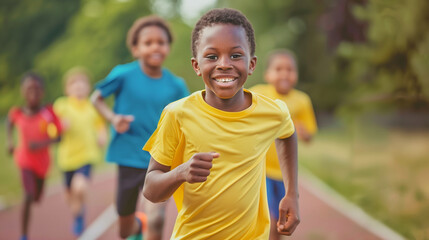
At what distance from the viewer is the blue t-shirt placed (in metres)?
4.74

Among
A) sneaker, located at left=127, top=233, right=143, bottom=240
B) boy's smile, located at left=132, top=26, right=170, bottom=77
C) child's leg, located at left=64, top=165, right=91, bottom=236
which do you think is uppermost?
boy's smile, located at left=132, top=26, right=170, bottom=77

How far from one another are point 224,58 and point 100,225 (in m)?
6.16

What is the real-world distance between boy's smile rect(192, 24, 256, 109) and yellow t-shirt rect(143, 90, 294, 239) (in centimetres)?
14

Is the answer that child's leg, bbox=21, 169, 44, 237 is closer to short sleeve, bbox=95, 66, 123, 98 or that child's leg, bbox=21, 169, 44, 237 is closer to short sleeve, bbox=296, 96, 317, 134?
short sleeve, bbox=95, 66, 123, 98

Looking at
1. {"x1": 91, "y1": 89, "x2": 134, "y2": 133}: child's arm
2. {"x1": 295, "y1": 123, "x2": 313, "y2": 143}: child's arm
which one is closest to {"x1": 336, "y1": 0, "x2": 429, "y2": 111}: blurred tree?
{"x1": 295, "y1": 123, "x2": 313, "y2": 143}: child's arm

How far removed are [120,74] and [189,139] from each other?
2343 millimetres

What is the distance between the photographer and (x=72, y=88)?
8180 mm

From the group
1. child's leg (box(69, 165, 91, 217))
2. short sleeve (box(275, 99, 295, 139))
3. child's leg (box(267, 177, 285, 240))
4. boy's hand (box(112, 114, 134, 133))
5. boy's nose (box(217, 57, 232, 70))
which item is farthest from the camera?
child's leg (box(69, 165, 91, 217))

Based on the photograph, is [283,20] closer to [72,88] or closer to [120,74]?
[72,88]

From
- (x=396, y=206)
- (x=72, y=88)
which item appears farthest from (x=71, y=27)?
(x=396, y=206)

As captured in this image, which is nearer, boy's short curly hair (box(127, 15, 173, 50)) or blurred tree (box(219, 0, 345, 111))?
boy's short curly hair (box(127, 15, 173, 50))

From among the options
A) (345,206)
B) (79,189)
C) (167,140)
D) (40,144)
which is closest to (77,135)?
(79,189)

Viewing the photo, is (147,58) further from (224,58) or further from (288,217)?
(288,217)

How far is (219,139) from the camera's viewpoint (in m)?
2.68
